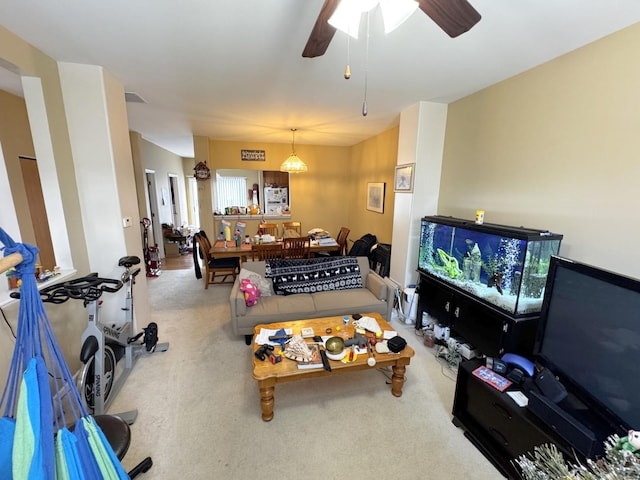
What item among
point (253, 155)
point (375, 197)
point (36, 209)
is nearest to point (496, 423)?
point (375, 197)

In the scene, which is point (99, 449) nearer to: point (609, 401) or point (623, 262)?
point (609, 401)

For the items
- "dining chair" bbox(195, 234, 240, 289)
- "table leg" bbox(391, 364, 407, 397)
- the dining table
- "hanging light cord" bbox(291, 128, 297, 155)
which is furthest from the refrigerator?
"table leg" bbox(391, 364, 407, 397)

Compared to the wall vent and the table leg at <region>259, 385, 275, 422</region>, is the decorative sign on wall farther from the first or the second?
the table leg at <region>259, 385, 275, 422</region>

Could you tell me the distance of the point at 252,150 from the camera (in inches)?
216

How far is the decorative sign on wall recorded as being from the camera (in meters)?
5.48

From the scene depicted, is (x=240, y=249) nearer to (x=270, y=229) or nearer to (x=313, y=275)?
(x=270, y=229)

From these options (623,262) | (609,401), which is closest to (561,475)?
(609,401)

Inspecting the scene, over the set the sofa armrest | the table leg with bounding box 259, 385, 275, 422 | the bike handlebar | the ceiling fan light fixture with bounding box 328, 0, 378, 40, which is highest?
the ceiling fan light fixture with bounding box 328, 0, 378, 40

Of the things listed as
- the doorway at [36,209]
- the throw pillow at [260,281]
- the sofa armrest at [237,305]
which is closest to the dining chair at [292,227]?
the throw pillow at [260,281]

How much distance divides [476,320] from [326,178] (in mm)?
4361

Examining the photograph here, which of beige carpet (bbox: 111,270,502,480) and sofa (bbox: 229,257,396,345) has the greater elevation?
sofa (bbox: 229,257,396,345)

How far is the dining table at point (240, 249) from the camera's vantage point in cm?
394

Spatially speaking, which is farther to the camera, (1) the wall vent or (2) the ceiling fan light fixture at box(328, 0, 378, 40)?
(1) the wall vent

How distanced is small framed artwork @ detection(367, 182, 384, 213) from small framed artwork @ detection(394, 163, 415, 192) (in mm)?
1067
